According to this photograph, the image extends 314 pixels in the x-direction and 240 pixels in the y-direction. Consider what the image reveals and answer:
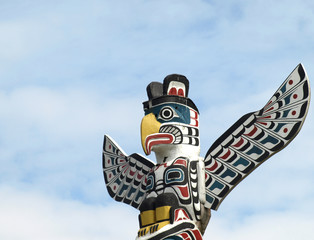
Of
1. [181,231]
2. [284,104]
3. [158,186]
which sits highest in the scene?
[284,104]

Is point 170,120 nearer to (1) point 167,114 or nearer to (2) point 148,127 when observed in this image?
(1) point 167,114

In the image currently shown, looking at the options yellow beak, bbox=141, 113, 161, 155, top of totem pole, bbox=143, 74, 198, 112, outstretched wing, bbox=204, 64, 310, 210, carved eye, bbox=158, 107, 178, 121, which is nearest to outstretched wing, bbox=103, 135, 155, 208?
yellow beak, bbox=141, 113, 161, 155

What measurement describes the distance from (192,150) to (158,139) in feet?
2.81

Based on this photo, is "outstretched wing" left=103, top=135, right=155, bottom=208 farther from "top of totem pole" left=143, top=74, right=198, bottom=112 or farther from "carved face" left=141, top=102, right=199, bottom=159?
"top of totem pole" left=143, top=74, right=198, bottom=112

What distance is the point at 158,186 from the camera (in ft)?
59.1

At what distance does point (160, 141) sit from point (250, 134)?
6.97 ft

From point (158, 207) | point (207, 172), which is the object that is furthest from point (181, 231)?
point (207, 172)

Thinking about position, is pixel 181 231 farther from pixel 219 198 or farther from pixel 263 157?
pixel 263 157

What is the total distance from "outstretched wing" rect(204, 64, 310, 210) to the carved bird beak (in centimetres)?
114

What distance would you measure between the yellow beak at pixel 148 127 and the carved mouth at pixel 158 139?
0.10m

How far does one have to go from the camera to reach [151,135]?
18344 mm

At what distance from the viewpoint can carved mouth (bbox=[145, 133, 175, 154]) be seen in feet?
59.9

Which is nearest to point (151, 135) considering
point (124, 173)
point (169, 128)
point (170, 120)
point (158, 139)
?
point (158, 139)

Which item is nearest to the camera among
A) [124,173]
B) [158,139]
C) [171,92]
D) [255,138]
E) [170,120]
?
[255,138]
